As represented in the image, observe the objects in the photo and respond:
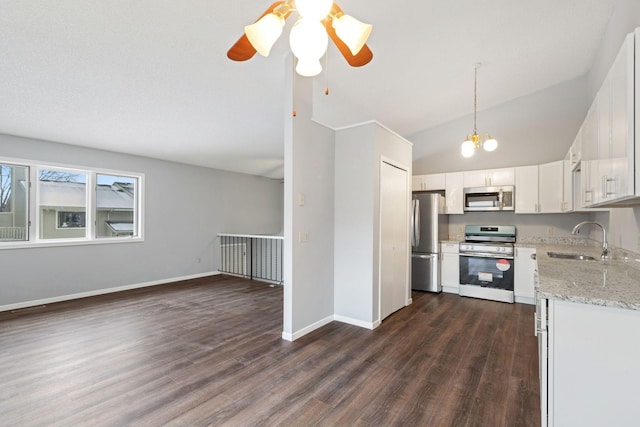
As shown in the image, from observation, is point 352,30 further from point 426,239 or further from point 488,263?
point 488,263

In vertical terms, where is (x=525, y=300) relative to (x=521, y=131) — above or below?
below

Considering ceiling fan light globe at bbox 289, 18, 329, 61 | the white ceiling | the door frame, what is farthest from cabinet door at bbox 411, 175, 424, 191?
ceiling fan light globe at bbox 289, 18, 329, 61

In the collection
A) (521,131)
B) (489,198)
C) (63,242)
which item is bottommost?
(63,242)

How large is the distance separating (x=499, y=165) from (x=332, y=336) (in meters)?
4.23

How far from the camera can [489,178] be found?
16.2ft

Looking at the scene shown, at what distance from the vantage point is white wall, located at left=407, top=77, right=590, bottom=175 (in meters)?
4.59

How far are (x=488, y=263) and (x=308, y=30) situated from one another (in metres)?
4.62

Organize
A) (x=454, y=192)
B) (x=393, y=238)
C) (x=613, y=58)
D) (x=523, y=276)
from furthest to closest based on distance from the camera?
(x=454, y=192), (x=523, y=276), (x=393, y=238), (x=613, y=58)

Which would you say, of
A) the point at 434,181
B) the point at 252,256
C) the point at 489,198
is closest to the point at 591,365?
the point at 489,198

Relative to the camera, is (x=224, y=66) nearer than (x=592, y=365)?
No

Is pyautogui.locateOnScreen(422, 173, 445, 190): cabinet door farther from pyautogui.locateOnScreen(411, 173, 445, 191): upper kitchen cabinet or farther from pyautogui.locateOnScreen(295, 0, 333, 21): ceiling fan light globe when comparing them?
pyautogui.locateOnScreen(295, 0, 333, 21): ceiling fan light globe

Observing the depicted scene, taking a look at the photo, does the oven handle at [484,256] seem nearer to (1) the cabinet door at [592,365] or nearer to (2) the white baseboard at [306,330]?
(2) the white baseboard at [306,330]

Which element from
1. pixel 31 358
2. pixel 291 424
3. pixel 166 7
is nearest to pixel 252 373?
pixel 291 424

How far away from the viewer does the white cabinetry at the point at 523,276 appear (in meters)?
4.36
